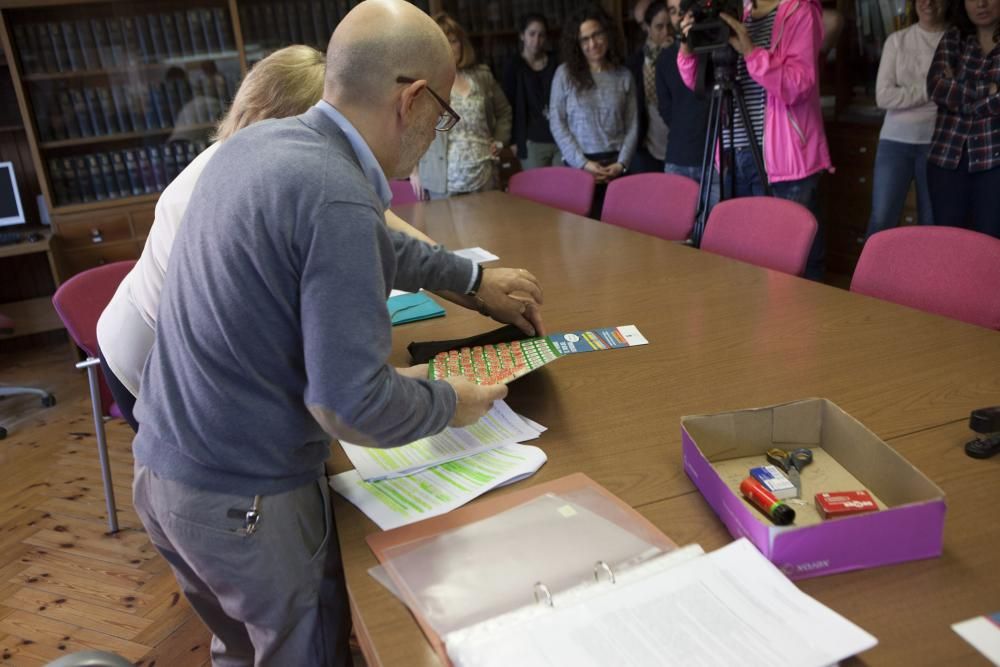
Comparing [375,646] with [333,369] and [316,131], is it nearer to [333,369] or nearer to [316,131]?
[333,369]

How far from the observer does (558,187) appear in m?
3.62

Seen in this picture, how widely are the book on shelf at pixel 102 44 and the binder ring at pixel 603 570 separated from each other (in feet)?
15.4

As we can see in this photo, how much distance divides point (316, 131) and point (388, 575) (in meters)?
0.55

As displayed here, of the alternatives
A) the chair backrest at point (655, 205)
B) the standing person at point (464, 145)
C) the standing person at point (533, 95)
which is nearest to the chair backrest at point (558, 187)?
the standing person at point (464, 145)

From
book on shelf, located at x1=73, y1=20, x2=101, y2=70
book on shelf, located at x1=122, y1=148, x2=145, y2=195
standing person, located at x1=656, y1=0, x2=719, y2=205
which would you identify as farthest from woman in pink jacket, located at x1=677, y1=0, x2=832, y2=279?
book on shelf, located at x1=73, y1=20, x2=101, y2=70

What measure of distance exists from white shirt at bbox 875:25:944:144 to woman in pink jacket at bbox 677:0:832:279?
63cm

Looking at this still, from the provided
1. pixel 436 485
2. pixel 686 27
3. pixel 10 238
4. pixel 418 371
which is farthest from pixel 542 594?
pixel 10 238

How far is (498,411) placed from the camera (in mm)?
1321

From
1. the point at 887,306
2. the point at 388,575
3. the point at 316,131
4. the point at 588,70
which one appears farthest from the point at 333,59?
the point at 588,70

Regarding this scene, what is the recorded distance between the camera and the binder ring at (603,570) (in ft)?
2.82

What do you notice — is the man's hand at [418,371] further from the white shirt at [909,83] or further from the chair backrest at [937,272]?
the white shirt at [909,83]

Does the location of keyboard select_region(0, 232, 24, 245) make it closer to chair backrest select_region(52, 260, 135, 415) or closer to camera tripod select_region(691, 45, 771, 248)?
chair backrest select_region(52, 260, 135, 415)

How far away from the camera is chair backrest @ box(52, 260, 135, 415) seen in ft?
7.04

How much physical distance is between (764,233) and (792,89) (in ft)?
2.84
